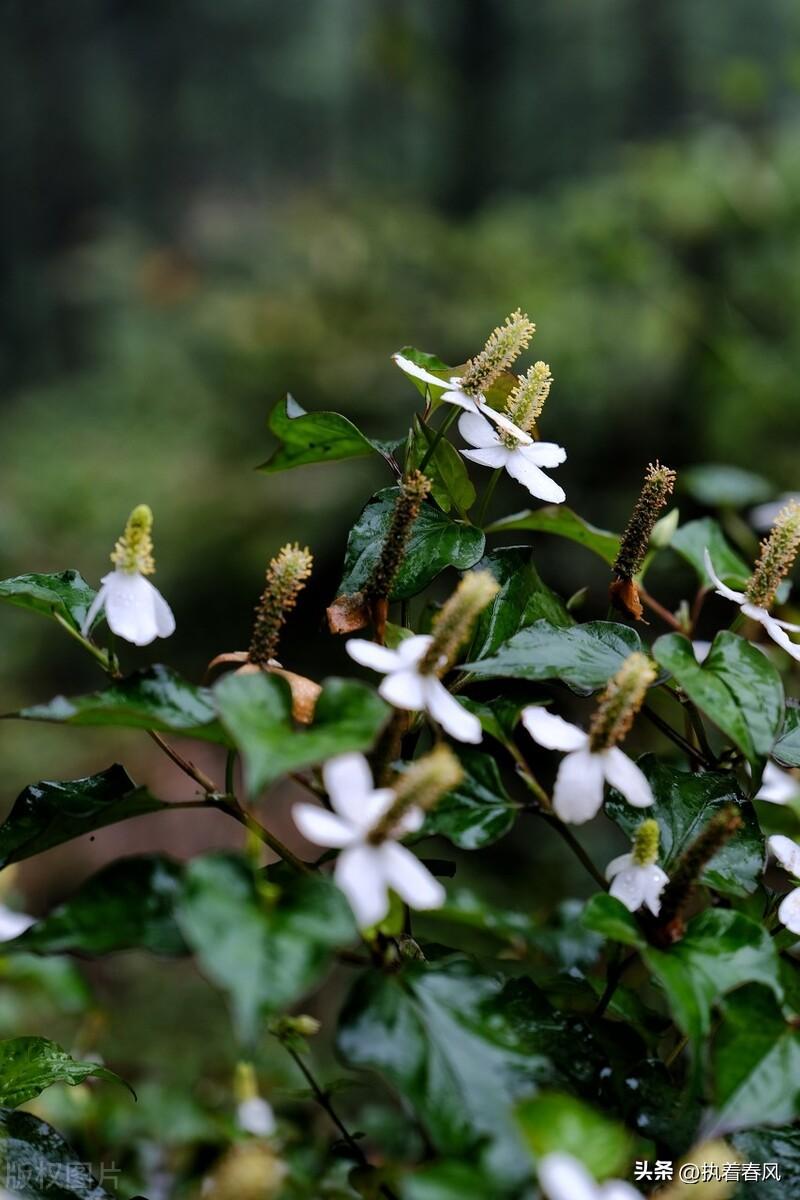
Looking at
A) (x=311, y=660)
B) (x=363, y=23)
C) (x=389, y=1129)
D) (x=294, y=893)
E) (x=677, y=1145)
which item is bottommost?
(x=311, y=660)

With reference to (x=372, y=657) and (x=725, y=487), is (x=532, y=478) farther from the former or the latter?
(x=725, y=487)

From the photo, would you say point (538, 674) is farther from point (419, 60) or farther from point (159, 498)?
point (419, 60)

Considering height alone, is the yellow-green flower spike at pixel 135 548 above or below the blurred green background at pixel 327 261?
above

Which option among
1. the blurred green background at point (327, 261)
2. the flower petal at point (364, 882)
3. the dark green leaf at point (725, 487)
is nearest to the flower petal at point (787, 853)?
the flower petal at point (364, 882)

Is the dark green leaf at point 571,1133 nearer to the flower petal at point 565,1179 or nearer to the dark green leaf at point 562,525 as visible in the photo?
the flower petal at point 565,1179

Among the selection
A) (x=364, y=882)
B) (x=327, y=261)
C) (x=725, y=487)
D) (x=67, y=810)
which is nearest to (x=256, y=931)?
(x=364, y=882)

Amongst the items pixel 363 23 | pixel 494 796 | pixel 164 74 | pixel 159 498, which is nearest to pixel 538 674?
pixel 494 796
